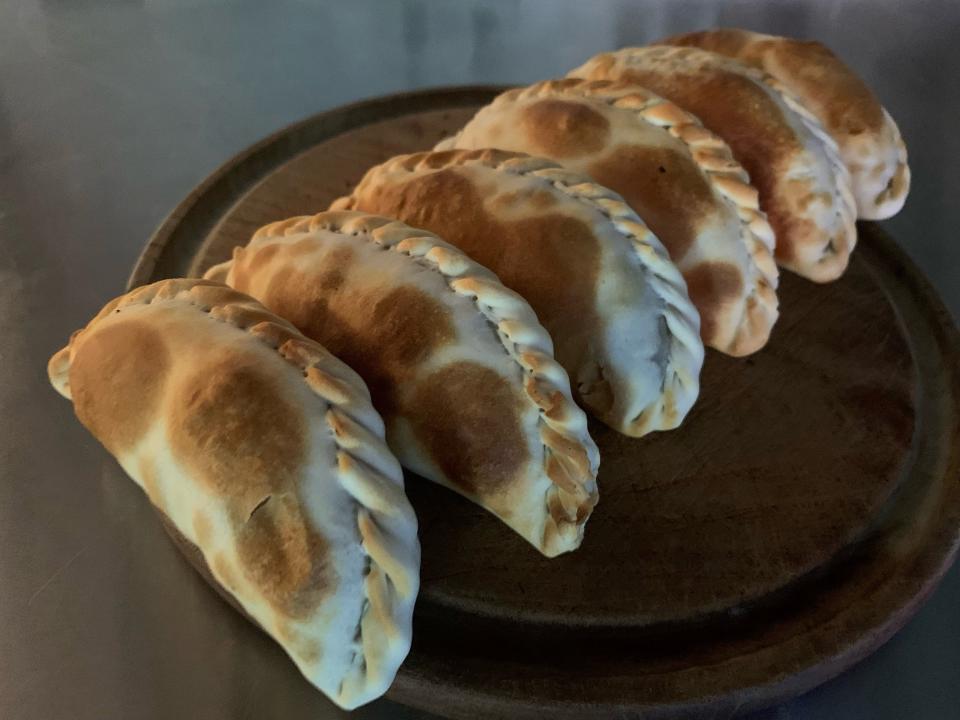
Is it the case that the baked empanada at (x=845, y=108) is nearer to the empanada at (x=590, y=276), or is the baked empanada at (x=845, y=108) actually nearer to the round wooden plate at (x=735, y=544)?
the round wooden plate at (x=735, y=544)

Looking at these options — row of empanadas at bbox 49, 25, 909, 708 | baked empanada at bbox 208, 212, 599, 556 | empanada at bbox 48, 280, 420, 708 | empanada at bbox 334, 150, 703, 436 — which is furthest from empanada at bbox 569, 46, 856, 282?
empanada at bbox 48, 280, 420, 708

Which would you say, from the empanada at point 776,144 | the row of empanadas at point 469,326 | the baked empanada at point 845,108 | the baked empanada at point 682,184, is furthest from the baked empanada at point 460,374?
the baked empanada at point 845,108

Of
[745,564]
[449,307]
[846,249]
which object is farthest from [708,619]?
[846,249]

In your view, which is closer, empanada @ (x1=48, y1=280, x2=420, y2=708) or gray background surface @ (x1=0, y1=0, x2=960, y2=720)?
empanada @ (x1=48, y1=280, x2=420, y2=708)

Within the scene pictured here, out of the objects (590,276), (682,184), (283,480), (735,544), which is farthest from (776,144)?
(283,480)

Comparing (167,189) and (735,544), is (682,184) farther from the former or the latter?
(167,189)

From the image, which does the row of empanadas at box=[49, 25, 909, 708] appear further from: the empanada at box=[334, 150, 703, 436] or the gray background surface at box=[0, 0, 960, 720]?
the gray background surface at box=[0, 0, 960, 720]
